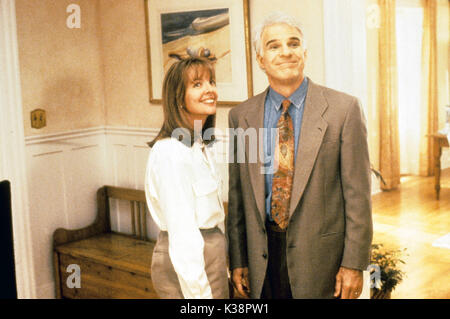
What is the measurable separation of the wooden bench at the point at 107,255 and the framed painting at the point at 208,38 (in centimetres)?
80

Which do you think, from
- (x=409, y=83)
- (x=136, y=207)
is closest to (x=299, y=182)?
(x=136, y=207)

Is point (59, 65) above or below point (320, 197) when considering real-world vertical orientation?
above

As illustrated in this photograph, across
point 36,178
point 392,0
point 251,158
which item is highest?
point 392,0

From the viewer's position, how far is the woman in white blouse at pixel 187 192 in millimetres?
1820

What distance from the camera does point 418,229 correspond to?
5191 millimetres

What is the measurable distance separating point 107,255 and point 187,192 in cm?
197

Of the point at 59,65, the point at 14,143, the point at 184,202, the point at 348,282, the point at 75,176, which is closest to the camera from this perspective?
the point at 184,202

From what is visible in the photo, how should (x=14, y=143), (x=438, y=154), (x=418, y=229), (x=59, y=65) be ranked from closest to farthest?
(x=14, y=143)
(x=59, y=65)
(x=418, y=229)
(x=438, y=154)

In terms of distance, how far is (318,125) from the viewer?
1.90 metres

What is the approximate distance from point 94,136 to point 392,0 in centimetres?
425

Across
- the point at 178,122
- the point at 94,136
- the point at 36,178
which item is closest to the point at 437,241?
the point at 94,136

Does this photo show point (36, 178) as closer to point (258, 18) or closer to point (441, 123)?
point (258, 18)

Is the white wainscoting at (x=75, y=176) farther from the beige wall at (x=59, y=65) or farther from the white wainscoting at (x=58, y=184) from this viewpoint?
the beige wall at (x=59, y=65)

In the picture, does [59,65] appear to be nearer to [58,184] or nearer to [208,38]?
[58,184]
